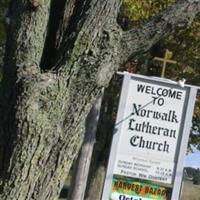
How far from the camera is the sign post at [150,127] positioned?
1121 centimetres

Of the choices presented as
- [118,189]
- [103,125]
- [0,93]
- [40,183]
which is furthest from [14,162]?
[103,125]

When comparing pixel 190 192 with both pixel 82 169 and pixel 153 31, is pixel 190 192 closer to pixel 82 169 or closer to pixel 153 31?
pixel 82 169

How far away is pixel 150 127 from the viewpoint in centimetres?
1120

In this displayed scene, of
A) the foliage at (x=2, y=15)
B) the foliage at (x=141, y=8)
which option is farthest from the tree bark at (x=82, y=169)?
the foliage at (x=2, y=15)

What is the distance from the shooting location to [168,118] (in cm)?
1127

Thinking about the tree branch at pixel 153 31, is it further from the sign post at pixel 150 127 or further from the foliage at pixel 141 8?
the foliage at pixel 141 8

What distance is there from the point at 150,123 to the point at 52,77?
489 centimetres

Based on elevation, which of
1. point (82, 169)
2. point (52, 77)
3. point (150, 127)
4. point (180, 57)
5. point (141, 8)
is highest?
point (141, 8)

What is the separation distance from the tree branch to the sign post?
4152 mm

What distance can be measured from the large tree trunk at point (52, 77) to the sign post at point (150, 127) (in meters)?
4.28

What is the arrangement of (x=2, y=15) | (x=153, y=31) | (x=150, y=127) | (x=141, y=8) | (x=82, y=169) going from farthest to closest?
(x=2, y=15)
(x=141, y=8)
(x=82, y=169)
(x=150, y=127)
(x=153, y=31)

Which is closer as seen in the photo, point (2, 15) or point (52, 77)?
point (52, 77)

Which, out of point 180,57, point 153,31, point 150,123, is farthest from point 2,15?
point 153,31

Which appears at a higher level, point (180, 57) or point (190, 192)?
point (180, 57)
